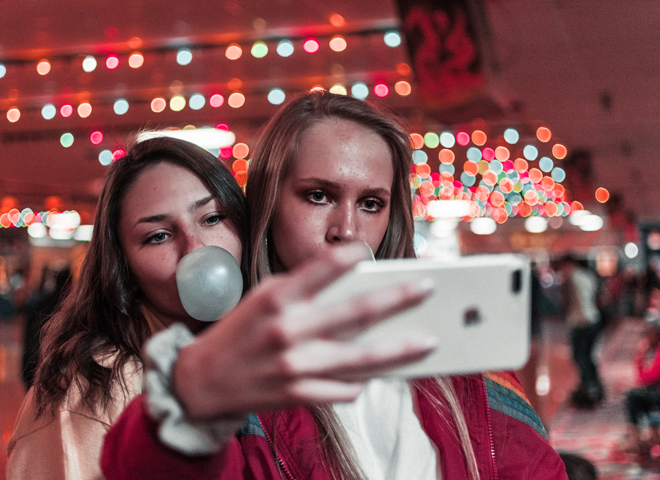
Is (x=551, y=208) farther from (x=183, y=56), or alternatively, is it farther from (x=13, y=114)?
(x=183, y=56)

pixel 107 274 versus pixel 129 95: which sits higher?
pixel 129 95

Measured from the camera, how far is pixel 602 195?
17062mm

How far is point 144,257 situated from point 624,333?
60.4 ft

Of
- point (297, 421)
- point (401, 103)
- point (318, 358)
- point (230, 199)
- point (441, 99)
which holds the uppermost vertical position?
point (401, 103)

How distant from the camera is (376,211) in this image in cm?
120

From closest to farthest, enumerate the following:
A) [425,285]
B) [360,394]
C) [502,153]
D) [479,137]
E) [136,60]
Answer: [425,285], [360,394], [136,60], [479,137], [502,153]

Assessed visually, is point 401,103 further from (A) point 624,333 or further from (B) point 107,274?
(A) point 624,333

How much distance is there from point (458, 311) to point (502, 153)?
37.5 ft

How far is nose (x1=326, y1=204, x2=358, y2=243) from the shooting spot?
43.6 inches

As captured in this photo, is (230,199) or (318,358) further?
(230,199)

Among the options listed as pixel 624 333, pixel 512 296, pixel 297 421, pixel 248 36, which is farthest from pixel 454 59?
pixel 624 333

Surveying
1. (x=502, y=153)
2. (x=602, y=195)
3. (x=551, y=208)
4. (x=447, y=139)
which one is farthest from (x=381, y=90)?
(x=551, y=208)

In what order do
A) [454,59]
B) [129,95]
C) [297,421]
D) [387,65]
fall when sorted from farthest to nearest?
[129,95], [387,65], [454,59], [297,421]

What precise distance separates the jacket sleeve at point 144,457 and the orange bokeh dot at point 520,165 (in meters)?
12.5
